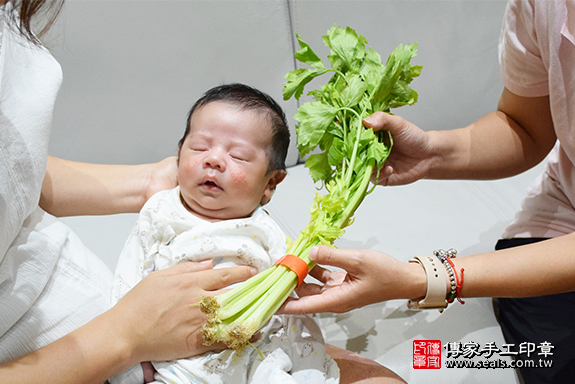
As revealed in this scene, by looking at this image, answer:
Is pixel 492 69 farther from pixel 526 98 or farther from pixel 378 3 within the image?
pixel 526 98

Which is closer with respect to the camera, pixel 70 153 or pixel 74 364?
pixel 74 364

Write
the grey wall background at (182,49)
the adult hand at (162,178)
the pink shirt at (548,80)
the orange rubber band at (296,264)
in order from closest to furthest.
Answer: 1. the orange rubber band at (296,264)
2. the pink shirt at (548,80)
3. the adult hand at (162,178)
4. the grey wall background at (182,49)

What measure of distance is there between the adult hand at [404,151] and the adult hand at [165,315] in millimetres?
515

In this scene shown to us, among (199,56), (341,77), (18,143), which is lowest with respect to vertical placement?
(18,143)

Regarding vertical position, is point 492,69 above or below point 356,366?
above

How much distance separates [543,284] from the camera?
97 cm

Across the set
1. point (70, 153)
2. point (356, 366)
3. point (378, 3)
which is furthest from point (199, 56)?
point (356, 366)

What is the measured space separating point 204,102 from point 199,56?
570mm

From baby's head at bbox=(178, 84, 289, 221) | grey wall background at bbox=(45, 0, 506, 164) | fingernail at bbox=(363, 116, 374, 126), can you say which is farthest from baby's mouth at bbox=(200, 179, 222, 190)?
grey wall background at bbox=(45, 0, 506, 164)

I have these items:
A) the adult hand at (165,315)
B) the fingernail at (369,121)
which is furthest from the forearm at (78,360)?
the fingernail at (369,121)

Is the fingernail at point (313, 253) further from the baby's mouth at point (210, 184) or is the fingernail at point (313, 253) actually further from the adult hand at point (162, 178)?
the adult hand at point (162, 178)

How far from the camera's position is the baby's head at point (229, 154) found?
3.42ft

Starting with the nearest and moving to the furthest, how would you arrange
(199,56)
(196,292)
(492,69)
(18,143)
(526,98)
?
(18,143) → (196,292) → (526,98) → (199,56) → (492,69)

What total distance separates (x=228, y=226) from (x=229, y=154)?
166 millimetres
